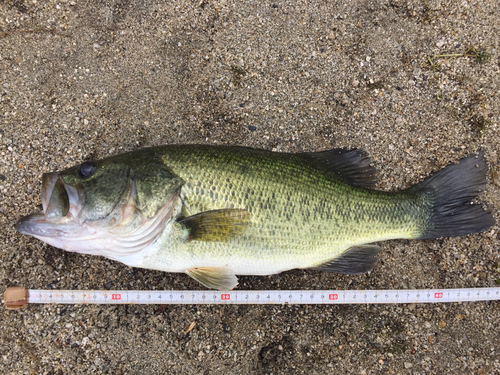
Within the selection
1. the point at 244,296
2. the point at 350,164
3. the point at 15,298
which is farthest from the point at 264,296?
the point at 15,298

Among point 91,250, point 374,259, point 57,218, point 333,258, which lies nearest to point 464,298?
point 374,259

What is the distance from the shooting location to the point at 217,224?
2146 millimetres

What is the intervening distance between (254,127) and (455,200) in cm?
175

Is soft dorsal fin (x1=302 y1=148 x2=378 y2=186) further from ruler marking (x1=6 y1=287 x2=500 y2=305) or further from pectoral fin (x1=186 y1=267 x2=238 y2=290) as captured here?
pectoral fin (x1=186 y1=267 x2=238 y2=290)

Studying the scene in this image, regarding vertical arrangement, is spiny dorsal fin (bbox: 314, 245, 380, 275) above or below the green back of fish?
below

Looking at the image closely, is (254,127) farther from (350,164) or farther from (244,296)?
(244,296)

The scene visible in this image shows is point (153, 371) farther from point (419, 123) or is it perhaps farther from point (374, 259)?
point (419, 123)

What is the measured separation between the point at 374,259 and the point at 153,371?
194 cm

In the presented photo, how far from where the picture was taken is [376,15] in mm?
2971

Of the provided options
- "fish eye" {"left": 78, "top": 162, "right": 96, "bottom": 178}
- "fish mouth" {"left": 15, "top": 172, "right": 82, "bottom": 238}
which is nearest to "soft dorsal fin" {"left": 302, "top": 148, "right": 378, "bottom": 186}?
"fish eye" {"left": 78, "top": 162, "right": 96, "bottom": 178}

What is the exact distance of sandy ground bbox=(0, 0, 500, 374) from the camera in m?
2.64

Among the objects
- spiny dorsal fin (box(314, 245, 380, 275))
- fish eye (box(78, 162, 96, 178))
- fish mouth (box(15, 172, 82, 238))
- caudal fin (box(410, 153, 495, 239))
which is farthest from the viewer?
caudal fin (box(410, 153, 495, 239))

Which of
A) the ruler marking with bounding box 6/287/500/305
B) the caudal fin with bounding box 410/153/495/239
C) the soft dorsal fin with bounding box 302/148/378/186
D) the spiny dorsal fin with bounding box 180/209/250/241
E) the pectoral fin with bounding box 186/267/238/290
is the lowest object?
the ruler marking with bounding box 6/287/500/305

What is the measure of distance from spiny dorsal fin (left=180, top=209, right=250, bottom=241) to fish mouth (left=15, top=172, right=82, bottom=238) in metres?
0.68
